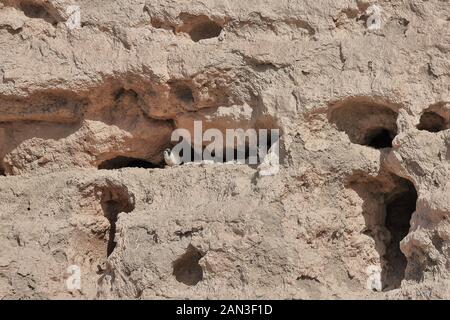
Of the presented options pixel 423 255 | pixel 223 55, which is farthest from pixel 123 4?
pixel 423 255

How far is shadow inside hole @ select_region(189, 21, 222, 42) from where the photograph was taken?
509cm

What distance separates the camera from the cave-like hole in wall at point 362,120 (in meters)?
4.69

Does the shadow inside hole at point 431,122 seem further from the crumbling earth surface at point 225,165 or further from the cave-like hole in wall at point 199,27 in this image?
the cave-like hole in wall at point 199,27

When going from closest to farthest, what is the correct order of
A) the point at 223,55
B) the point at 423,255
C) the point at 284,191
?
the point at 423,255 → the point at 284,191 → the point at 223,55

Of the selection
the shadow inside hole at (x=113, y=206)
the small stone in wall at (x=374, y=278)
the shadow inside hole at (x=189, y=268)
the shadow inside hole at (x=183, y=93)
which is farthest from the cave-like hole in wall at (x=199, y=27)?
the small stone in wall at (x=374, y=278)

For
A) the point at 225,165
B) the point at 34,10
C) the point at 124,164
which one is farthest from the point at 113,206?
the point at 34,10

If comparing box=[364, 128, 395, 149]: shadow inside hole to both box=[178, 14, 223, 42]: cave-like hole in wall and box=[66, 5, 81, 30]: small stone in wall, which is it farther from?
box=[66, 5, 81, 30]: small stone in wall

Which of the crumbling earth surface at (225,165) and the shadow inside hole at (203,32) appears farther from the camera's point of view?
the shadow inside hole at (203,32)

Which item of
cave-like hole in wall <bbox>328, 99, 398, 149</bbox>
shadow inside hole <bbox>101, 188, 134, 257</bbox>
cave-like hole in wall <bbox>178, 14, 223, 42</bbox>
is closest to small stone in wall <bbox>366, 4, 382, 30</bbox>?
cave-like hole in wall <bbox>328, 99, 398, 149</bbox>

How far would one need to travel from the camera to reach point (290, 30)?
493cm

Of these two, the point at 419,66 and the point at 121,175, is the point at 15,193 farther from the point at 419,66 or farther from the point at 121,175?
the point at 419,66

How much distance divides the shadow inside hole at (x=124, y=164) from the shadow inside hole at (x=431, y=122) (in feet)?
4.72

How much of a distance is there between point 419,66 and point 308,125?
1.91 feet

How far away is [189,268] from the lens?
457cm
